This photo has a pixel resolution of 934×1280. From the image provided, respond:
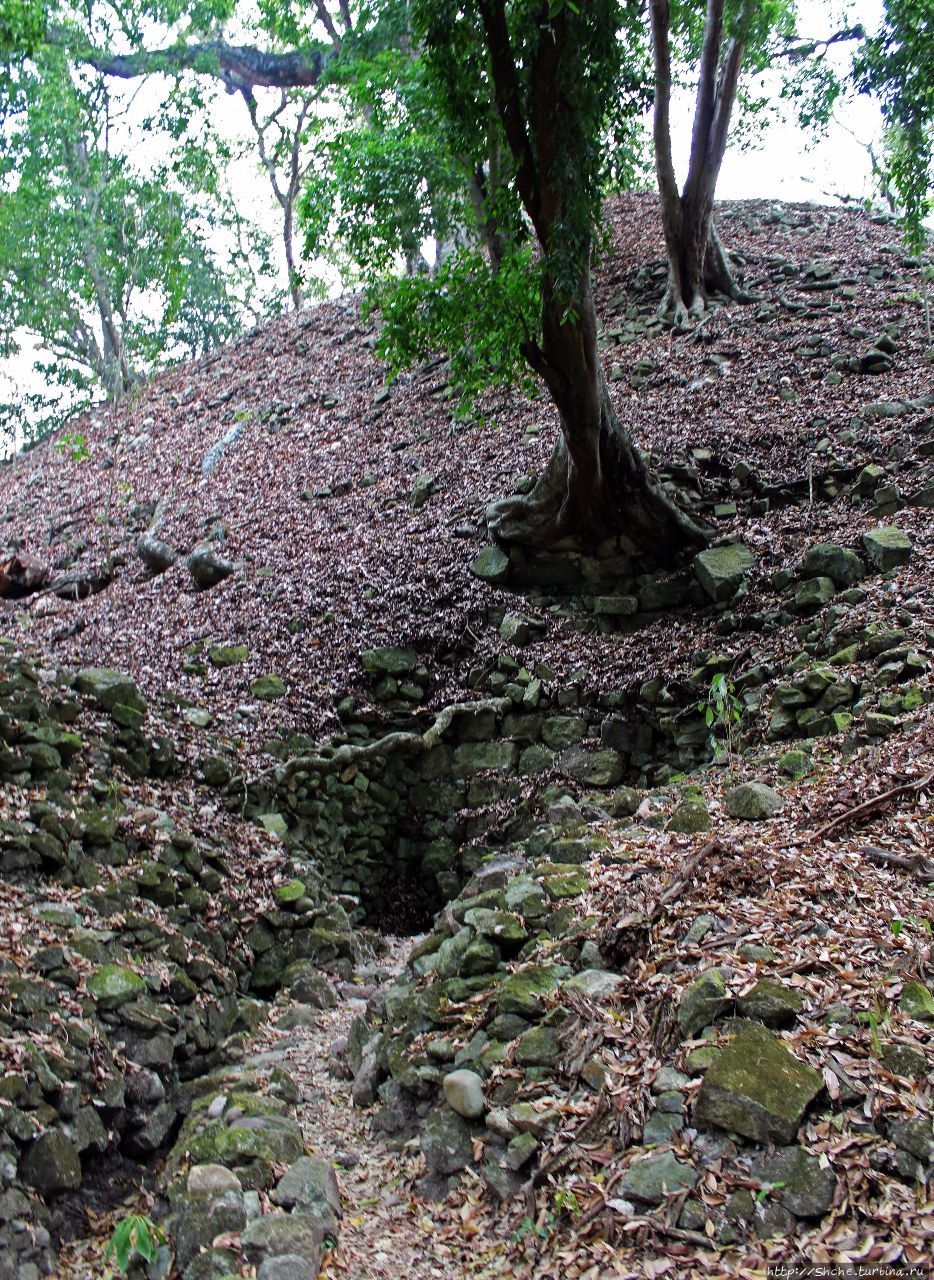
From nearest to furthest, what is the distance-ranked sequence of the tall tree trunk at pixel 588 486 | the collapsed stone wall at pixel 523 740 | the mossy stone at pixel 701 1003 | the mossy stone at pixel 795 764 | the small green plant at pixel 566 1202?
the small green plant at pixel 566 1202, the mossy stone at pixel 701 1003, the mossy stone at pixel 795 764, the collapsed stone wall at pixel 523 740, the tall tree trunk at pixel 588 486

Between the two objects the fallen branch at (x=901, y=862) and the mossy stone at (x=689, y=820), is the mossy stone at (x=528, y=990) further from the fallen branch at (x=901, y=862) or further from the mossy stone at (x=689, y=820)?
the fallen branch at (x=901, y=862)

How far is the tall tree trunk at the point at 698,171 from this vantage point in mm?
10477

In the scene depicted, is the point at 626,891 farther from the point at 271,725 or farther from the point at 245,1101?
the point at 271,725

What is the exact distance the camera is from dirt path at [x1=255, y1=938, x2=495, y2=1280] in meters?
3.20

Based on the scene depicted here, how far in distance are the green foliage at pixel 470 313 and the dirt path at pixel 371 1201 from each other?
559cm

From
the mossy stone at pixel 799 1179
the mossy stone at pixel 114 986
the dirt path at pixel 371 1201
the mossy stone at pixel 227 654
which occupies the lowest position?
the dirt path at pixel 371 1201

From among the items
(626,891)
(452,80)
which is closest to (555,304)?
(452,80)

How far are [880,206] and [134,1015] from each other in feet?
62.7

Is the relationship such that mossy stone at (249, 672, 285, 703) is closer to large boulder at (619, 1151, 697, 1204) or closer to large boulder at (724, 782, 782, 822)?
large boulder at (724, 782, 782, 822)

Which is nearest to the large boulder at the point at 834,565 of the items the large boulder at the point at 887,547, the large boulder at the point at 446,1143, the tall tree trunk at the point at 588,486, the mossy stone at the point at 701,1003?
the large boulder at the point at 887,547

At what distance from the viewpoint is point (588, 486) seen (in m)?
8.40

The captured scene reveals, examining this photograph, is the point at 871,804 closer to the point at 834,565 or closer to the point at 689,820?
the point at 689,820

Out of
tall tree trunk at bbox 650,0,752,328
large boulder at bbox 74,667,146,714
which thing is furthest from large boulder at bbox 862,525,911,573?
tall tree trunk at bbox 650,0,752,328

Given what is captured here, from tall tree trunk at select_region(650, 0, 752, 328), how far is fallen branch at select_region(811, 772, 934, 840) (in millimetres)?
9424
